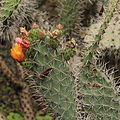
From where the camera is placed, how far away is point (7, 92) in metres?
5.13

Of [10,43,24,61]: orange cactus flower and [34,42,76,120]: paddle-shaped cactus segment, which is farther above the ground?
[10,43,24,61]: orange cactus flower

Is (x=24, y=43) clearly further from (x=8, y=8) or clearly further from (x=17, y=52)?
(x=8, y=8)

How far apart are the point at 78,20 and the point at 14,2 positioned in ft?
3.96

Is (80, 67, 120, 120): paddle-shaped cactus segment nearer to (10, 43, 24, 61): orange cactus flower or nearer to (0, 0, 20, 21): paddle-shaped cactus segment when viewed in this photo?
(10, 43, 24, 61): orange cactus flower

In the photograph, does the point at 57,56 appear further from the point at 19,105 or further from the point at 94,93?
the point at 19,105

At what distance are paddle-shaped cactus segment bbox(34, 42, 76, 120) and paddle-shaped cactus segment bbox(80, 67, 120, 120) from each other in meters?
0.11

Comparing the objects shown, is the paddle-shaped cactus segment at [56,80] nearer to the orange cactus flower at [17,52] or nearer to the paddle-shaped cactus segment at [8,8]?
the orange cactus flower at [17,52]

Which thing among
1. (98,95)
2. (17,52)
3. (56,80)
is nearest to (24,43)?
(17,52)

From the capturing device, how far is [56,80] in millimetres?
3318

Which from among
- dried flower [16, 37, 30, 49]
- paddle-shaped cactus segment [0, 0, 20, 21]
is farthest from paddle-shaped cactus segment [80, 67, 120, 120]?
paddle-shaped cactus segment [0, 0, 20, 21]

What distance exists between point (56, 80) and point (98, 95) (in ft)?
1.09

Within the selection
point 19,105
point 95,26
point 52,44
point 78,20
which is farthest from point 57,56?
point 19,105

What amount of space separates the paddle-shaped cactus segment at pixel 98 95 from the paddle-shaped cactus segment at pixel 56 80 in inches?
4.2

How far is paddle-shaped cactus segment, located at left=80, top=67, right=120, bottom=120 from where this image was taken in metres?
3.25
